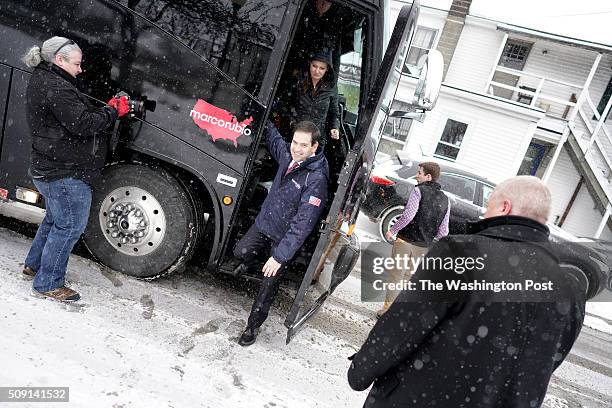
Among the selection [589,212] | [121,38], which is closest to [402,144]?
[589,212]

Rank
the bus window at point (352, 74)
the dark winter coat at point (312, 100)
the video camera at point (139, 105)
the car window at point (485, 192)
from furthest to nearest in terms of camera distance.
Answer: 1. the car window at point (485, 192)
2. the dark winter coat at point (312, 100)
3. the bus window at point (352, 74)
4. the video camera at point (139, 105)

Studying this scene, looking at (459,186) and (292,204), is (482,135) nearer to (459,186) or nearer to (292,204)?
(459,186)

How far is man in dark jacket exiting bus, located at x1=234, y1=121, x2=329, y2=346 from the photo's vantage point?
3016 mm

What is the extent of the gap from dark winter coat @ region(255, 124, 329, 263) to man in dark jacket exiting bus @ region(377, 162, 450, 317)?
1.37 meters

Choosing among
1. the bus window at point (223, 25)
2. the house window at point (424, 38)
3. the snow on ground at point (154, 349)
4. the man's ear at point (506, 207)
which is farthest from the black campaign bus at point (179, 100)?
the house window at point (424, 38)

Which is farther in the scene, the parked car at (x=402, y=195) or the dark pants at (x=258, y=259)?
the parked car at (x=402, y=195)

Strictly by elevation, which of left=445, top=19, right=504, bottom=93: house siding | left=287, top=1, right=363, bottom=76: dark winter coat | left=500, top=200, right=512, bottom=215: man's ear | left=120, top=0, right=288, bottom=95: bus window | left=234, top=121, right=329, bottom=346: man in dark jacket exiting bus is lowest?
left=234, top=121, right=329, bottom=346: man in dark jacket exiting bus

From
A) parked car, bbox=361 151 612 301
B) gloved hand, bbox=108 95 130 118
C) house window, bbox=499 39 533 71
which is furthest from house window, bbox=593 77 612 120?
gloved hand, bbox=108 95 130 118

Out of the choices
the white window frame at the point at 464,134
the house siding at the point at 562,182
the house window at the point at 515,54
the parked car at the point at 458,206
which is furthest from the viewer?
the house window at the point at 515,54

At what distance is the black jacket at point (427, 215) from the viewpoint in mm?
4070

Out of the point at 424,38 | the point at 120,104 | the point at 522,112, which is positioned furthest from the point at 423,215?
the point at 424,38

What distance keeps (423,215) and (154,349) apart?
2.75 meters

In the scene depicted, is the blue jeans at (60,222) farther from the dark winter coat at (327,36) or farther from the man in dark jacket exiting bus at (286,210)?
the dark winter coat at (327,36)

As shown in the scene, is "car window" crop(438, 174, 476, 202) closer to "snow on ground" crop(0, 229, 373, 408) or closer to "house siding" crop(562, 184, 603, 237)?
"snow on ground" crop(0, 229, 373, 408)
